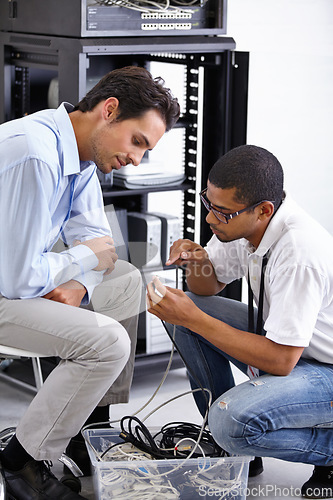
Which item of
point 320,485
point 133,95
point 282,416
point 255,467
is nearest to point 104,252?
point 133,95

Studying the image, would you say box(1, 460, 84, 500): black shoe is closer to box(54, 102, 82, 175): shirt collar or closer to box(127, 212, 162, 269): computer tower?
box(54, 102, 82, 175): shirt collar

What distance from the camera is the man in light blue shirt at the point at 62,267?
1.92 m

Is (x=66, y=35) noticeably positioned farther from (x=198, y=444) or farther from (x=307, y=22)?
(x=307, y=22)

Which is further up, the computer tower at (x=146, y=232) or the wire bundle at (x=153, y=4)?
the wire bundle at (x=153, y=4)

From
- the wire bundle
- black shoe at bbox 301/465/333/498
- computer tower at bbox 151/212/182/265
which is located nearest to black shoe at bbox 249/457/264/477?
black shoe at bbox 301/465/333/498

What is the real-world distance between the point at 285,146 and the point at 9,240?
1706mm

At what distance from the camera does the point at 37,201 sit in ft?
6.27

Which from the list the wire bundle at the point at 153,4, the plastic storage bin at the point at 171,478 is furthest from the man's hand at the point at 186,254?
the wire bundle at the point at 153,4

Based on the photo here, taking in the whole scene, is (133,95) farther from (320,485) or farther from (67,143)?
(320,485)

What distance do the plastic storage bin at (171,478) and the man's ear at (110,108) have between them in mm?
917

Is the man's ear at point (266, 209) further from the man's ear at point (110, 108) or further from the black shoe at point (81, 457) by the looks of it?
the black shoe at point (81, 457)

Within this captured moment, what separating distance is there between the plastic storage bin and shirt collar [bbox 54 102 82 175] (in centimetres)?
77

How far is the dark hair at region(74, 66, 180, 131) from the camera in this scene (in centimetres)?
209

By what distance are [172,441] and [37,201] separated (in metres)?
0.80
